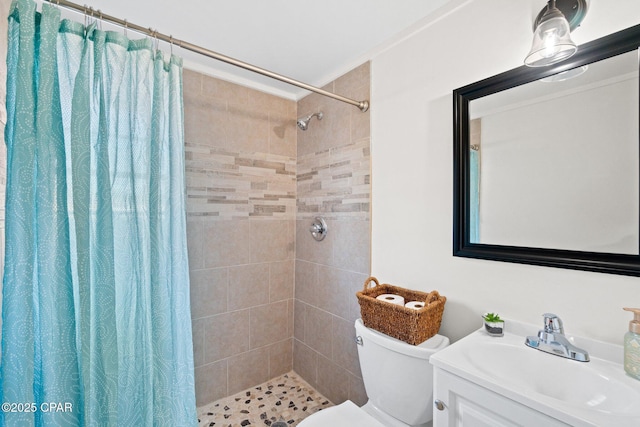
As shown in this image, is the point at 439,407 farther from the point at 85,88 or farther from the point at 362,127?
the point at 85,88

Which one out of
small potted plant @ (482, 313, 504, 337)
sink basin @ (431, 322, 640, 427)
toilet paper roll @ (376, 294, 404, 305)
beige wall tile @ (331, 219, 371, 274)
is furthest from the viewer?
beige wall tile @ (331, 219, 371, 274)

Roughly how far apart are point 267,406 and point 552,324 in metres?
1.75

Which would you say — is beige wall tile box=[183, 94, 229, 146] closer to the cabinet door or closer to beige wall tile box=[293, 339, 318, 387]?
beige wall tile box=[293, 339, 318, 387]

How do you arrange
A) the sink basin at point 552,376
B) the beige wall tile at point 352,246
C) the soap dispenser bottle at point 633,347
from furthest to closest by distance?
the beige wall tile at point 352,246, the soap dispenser bottle at point 633,347, the sink basin at point 552,376

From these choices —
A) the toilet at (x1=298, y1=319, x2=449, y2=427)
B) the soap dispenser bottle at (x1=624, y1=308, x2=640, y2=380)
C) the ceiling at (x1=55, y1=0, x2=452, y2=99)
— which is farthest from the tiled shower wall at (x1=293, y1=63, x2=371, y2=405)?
the soap dispenser bottle at (x1=624, y1=308, x2=640, y2=380)

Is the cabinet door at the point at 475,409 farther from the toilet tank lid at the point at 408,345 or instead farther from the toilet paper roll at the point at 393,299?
the toilet paper roll at the point at 393,299

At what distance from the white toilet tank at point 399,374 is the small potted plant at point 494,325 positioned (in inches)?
7.9

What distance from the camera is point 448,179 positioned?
1.30 m

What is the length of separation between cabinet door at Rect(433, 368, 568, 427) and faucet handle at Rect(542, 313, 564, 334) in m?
0.36

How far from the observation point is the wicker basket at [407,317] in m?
1.14

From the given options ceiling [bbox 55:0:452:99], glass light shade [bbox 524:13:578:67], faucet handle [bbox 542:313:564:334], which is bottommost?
faucet handle [bbox 542:313:564:334]

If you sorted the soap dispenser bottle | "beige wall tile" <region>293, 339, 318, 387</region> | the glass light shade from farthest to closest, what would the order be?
"beige wall tile" <region>293, 339, 318, 387</region>, the glass light shade, the soap dispenser bottle

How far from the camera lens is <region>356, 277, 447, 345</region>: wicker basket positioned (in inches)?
45.0

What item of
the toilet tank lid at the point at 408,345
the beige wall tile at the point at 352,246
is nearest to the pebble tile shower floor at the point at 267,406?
the toilet tank lid at the point at 408,345
